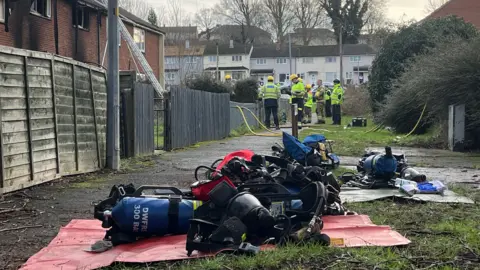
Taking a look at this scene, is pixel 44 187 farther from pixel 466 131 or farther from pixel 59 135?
pixel 466 131

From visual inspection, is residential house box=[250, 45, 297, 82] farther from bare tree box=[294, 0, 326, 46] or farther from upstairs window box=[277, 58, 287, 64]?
bare tree box=[294, 0, 326, 46]

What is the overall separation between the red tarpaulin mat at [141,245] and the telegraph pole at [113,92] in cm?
518

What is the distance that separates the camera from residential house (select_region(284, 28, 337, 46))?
87.2 metres

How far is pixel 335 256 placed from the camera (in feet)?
13.5

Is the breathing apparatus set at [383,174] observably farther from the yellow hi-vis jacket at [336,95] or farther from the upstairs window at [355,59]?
the upstairs window at [355,59]

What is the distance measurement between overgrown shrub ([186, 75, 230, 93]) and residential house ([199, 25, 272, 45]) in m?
58.1

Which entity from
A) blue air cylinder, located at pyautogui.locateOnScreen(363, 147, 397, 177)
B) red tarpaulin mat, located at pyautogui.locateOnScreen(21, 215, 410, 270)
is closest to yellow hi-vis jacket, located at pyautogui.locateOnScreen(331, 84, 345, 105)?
blue air cylinder, located at pyautogui.locateOnScreen(363, 147, 397, 177)

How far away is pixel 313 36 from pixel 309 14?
365 inches

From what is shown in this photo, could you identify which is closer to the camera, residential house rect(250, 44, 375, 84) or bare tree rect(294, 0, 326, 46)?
bare tree rect(294, 0, 326, 46)

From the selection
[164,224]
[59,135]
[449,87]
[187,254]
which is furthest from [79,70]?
[449,87]

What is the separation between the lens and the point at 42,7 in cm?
2309

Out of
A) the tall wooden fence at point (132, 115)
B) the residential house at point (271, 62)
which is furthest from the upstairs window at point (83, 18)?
the residential house at point (271, 62)

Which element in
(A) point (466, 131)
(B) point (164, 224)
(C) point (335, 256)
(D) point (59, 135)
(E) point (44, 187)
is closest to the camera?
(C) point (335, 256)

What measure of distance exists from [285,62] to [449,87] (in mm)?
77879
